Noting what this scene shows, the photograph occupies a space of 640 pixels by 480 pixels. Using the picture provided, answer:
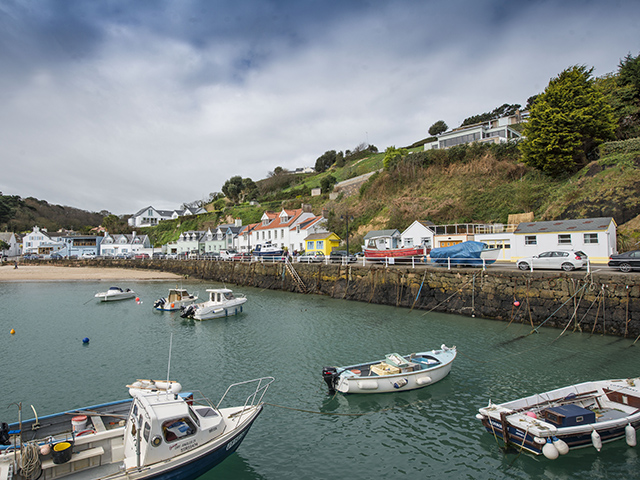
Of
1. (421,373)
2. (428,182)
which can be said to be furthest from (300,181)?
(421,373)

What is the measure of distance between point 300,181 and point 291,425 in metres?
97.5

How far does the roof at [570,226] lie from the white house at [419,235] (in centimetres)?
1018

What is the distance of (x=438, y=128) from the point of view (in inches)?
3543

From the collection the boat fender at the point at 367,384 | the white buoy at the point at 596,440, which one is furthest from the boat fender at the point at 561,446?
the boat fender at the point at 367,384

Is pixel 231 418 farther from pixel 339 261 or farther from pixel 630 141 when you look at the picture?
pixel 630 141

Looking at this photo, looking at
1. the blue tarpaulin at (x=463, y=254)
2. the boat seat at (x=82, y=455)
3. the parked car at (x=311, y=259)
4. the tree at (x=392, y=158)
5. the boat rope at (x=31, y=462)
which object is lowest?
the boat seat at (x=82, y=455)

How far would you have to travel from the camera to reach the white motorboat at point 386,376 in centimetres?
1301

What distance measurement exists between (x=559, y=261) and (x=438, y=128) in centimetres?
7532

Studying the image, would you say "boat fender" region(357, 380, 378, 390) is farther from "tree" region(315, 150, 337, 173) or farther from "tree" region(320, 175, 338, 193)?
"tree" region(315, 150, 337, 173)

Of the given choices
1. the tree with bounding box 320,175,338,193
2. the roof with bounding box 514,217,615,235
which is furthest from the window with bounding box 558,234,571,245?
the tree with bounding box 320,175,338,193

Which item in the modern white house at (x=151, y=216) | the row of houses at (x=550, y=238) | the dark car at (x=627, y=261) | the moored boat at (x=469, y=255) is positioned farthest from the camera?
the modern white house at (x=151, y=216)

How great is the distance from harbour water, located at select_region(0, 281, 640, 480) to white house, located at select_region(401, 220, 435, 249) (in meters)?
13.6

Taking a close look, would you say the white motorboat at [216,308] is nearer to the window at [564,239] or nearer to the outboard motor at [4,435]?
the outboard motor at [4,435]

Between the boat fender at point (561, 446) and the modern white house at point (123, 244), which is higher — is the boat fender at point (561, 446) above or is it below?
below
